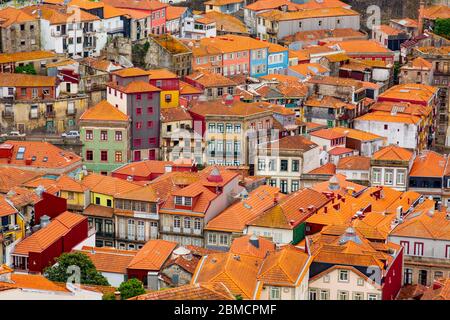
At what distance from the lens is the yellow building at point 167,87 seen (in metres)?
65.7

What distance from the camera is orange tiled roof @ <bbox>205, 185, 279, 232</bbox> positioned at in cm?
4969

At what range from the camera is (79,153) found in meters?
62.1

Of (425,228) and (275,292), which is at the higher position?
(425,228)

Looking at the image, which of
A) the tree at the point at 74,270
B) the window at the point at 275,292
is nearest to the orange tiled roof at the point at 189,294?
the window at the point at 275,292

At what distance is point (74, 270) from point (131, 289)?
4.11 m

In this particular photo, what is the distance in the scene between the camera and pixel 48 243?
46031 millimetres

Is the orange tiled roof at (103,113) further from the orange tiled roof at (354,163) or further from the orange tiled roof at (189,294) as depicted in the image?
the orange tiled roof at (189,294)

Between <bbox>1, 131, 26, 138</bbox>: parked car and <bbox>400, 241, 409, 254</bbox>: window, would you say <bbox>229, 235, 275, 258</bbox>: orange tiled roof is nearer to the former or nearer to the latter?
<bbox>400, 241, 409, 254</bbox>: window

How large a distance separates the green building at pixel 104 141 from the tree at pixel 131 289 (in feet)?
72.9

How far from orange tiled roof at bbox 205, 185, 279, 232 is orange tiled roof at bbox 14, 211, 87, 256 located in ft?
20.3

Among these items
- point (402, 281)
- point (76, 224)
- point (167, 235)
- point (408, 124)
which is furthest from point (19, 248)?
point (408, 124)

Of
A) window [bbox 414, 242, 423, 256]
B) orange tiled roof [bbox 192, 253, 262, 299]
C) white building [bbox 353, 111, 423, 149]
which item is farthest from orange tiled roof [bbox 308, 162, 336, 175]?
orange tiled roof [bbox 192, 253, 262, 299]

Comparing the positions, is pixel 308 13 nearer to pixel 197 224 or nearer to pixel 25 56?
pixel 25 56

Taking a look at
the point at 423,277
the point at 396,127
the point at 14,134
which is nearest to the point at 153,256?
the point at 423,277
